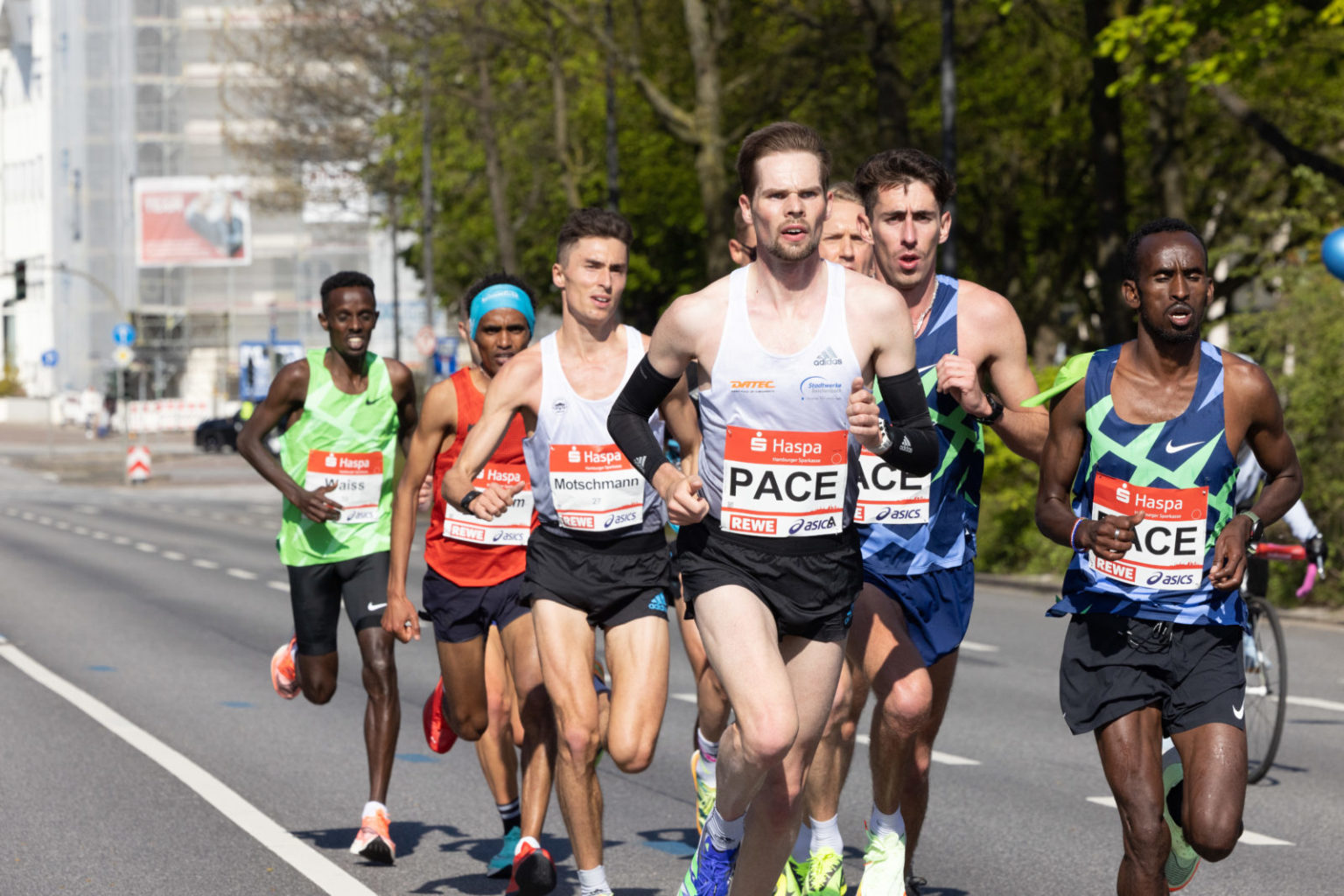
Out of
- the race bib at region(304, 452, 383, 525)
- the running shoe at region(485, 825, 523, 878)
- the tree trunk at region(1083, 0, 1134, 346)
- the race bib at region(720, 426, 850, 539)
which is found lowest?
the running shoe at region(485, 825, 523, 878)

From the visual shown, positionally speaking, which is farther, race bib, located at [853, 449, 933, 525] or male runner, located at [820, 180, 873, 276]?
male runner, located at [820, 180, 873, 276]

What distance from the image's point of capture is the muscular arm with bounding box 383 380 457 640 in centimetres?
689

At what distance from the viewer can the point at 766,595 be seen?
5031mm

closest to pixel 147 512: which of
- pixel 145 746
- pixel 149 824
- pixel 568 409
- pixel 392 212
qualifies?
pixel 392 212

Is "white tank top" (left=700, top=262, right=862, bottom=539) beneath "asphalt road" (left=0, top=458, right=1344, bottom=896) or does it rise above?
above

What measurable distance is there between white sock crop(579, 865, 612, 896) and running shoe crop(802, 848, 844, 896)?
60cm

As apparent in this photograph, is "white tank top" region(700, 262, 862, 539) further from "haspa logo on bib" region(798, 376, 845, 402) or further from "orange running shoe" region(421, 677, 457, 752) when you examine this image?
"orange running shoe" region(421, 677, 457, 752)

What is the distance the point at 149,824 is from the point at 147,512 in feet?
83.1

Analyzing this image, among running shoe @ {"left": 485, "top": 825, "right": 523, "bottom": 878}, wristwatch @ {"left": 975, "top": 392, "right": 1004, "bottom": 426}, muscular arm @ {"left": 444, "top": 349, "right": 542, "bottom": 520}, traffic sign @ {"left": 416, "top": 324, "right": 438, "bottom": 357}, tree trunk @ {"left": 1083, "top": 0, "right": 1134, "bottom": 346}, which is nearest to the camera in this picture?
wristwatch @ {"left": 975, "top": 392, "right": 1004, "bottom": 426}

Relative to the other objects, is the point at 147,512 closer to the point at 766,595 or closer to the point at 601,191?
the point at 601,191

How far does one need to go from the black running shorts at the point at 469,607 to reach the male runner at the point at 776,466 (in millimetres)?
1834

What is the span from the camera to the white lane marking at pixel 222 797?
6.66m

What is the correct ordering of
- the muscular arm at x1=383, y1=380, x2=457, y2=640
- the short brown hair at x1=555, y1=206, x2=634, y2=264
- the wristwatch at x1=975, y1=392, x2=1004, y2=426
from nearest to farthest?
the wristwatch at x1=975, y1=392, x2=1004, y2=426 → the short brown hair at x1=555, y1=206, x2=634, y2=264 → the muscular arm at x1=383, y1=380, x2=457, y2=640

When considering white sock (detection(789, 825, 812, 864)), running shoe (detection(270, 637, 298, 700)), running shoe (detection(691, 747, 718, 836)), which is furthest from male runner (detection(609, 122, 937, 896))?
running shoe (detection(270, 637, 298, 700))
